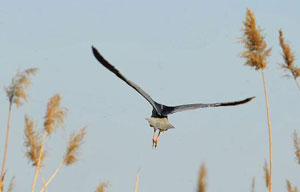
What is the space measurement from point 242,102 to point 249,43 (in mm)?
1406

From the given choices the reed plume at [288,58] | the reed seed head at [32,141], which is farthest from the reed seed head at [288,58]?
the reed seed head at [32,141]

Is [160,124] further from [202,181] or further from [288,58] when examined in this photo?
[202,181]

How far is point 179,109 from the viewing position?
28.1ft

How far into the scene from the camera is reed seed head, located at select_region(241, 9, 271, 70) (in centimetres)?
785

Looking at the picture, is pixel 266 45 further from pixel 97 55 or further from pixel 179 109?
pixel 97 55

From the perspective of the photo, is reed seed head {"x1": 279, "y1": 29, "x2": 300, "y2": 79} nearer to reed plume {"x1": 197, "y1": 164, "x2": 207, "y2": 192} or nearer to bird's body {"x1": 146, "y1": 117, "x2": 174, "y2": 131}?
bird's body {"x1": 146, "y1": 117, "x2": 174, "y2": 131}

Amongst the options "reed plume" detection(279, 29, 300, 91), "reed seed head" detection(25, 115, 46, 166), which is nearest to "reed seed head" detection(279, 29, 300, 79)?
"reed plume" detection(279, 29, 300, 91)

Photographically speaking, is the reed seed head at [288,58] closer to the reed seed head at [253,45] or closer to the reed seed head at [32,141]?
the reed seed head at [253,45]

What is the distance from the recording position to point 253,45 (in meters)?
8.13

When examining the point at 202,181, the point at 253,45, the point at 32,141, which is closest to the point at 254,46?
the point at 253,45

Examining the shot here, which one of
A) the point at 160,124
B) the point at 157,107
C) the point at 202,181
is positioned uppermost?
the point at 157,107

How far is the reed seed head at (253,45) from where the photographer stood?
25.7 feet

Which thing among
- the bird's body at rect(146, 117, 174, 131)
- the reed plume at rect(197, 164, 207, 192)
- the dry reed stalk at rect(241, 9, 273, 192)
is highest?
the dry reed stalk at rect(241, 9, 273, 192)

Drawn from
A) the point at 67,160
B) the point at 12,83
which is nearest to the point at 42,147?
the point at 67,160
